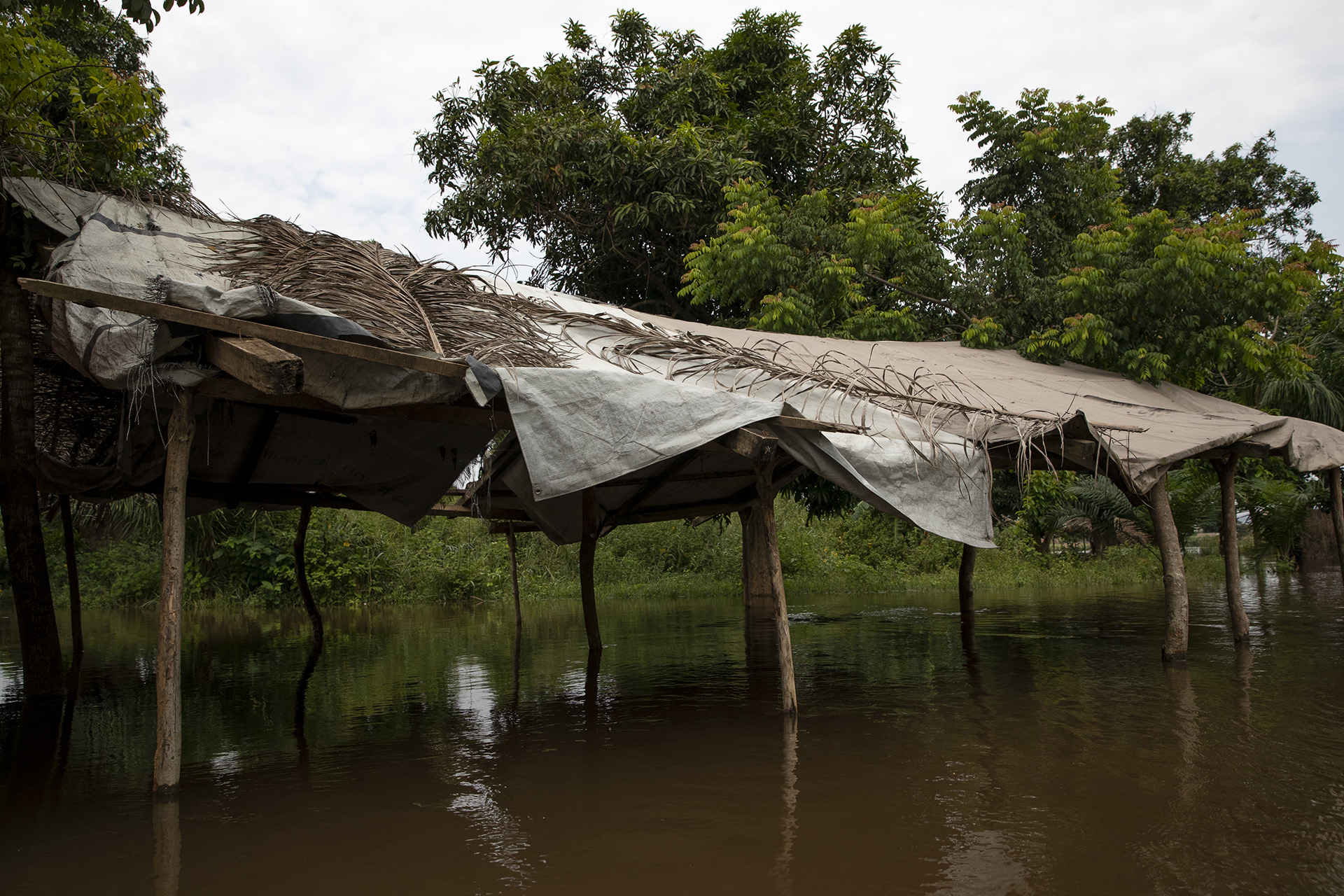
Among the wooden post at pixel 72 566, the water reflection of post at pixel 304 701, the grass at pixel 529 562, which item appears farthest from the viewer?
the grass at pixel 529 562

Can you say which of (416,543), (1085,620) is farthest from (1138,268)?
(416,543)

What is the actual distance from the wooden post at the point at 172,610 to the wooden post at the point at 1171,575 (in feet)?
22.9

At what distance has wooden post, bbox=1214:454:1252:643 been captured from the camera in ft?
28.0

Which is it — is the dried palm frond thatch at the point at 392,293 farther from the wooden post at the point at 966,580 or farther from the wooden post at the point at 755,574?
the wooden post at the point at 966,580

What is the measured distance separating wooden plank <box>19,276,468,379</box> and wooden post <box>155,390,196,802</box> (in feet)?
2.17

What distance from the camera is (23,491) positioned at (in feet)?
22.5

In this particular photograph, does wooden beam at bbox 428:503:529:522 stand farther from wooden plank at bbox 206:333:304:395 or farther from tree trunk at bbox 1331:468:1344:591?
tree trunk at bbox 1331:468:1344:591

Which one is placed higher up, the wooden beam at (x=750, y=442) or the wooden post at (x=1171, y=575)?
the wooden beam at (x=750, y=442)

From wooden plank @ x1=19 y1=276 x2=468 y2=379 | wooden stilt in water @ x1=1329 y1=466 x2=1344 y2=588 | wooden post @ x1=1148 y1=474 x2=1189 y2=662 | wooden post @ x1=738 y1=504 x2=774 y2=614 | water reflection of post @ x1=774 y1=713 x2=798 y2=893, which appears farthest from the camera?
wooden post @ x1=738 y1=504 x2=774 y2=614

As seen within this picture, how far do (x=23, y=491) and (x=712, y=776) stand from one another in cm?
582

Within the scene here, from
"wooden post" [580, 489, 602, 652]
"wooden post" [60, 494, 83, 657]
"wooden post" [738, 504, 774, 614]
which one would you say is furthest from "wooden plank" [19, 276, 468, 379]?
"wooden post" [738, 504, 774, 614]

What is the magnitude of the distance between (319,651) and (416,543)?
9432 mm

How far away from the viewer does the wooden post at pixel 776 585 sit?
5535 millimetres

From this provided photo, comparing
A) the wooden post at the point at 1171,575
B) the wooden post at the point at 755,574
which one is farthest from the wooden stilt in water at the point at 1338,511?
the wooden post at the point at 755,574
